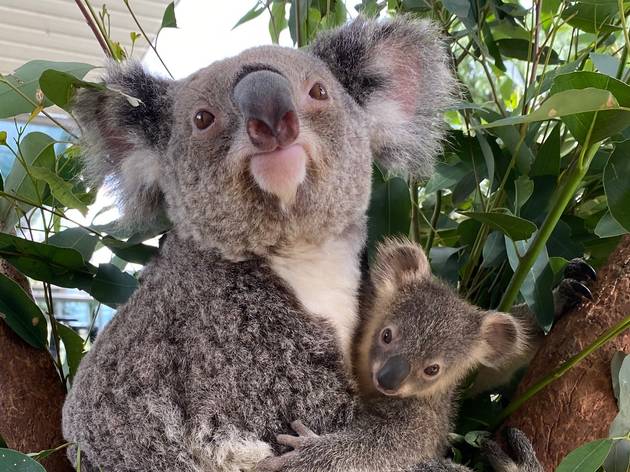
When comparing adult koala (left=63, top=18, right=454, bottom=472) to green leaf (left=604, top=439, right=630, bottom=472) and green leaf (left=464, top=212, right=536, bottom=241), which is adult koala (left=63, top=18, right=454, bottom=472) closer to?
green leaf (left=464, top=212, right=536, bottom=241)

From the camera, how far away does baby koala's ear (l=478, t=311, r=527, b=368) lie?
5.67 feet

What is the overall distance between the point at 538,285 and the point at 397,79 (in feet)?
2.39

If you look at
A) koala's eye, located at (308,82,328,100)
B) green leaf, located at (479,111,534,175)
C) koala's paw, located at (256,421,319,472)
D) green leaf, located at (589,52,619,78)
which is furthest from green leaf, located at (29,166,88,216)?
green leaf, located at (589,52,619,78)

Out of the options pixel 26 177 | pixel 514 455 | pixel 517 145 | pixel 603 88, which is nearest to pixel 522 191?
pixel 517 145

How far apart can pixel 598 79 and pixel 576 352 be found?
604 millimetres

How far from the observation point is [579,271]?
1.72 metres

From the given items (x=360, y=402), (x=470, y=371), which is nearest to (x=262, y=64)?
(x=360, y=402)

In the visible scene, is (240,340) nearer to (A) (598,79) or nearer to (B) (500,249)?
(B) (500,249)

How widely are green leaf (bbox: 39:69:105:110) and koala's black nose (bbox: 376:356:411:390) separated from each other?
3.13 ft

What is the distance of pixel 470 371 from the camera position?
1878 mm

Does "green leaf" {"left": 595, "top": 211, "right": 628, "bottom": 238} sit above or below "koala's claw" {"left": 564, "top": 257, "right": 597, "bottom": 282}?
above

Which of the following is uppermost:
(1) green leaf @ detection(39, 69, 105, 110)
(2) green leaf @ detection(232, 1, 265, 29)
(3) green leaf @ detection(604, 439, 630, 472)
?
(2) green leaf @ detection(232, 1, 265, 29)

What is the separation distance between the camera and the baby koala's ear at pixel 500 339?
1728 millimetres

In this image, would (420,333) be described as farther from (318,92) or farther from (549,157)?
(318,92)
